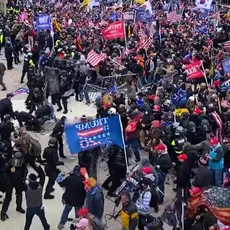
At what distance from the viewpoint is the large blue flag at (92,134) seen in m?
10.0

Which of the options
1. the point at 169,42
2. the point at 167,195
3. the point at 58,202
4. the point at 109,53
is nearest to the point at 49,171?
the point at 58,202

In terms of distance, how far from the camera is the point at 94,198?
927cm

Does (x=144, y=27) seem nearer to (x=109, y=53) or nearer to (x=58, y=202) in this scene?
(x=109, y=53)

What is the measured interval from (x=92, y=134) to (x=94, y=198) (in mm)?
1429

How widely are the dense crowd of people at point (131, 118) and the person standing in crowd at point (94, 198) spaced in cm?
2

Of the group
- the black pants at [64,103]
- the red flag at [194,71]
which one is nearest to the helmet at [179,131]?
the red flag at [194,71]

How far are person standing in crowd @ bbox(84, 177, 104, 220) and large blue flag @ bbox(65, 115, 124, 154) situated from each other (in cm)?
96

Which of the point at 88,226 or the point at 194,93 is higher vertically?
the point at 88,226

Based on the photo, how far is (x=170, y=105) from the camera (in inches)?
566

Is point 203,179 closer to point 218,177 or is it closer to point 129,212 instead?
point 218,177

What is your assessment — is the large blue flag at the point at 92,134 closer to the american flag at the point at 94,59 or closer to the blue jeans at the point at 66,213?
the blue jeans at the point at 66,213

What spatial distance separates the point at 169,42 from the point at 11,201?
45.6 ft

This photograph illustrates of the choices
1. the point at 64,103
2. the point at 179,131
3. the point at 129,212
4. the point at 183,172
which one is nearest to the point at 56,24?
the point at 64,103

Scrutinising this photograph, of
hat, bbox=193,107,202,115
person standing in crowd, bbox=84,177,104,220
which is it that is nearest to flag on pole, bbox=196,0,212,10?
hat, bbox=193,107,202,115
